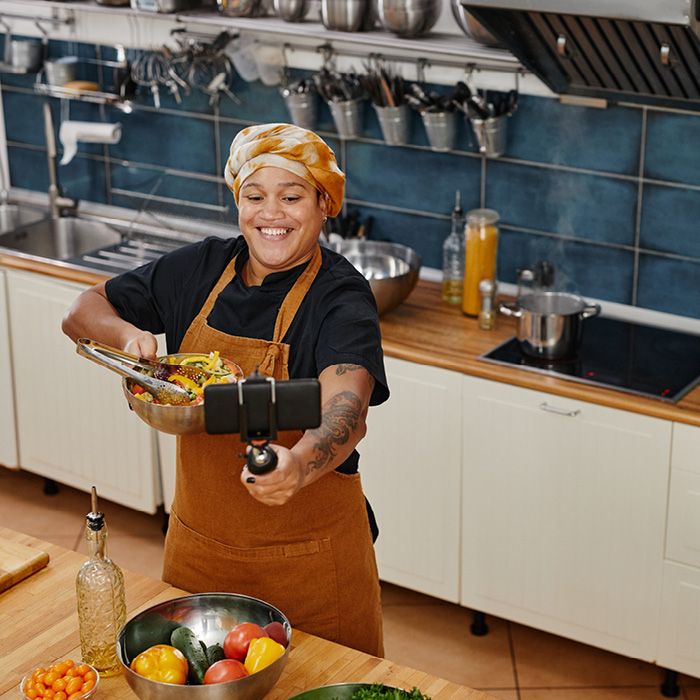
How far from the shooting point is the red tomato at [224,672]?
1.90 metres

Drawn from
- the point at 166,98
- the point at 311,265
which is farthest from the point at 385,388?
the point at 166,98

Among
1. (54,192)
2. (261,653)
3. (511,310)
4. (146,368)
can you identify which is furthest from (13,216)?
(261,653)

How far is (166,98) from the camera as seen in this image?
454 centimetres

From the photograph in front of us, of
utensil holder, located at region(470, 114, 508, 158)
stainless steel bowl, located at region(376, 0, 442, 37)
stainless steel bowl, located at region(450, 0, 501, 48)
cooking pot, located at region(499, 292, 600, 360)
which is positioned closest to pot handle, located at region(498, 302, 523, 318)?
cooking pot, located at region(499, 292, 600, 360)

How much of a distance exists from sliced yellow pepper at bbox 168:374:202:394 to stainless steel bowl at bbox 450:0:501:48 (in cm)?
164

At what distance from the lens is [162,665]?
1.93m

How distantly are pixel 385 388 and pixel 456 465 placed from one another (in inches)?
53.9

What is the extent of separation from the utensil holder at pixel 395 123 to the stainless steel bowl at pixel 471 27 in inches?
16.1

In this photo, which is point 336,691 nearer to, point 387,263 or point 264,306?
point 264,306

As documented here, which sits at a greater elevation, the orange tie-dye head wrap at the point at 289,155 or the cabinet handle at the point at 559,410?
the orange tie-dye head wrap at the point at 289,155

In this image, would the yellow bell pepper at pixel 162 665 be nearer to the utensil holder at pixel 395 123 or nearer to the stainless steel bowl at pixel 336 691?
the stainless steel bowl at pixel 336 691

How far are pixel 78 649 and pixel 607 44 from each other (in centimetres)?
202

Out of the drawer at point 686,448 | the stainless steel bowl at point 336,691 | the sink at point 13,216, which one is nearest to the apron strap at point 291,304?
the stainless steel bowl at point 336,691

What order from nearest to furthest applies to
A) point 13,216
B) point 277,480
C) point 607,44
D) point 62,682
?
point 277,480
point 62,682
point 607,44
point 13,216
